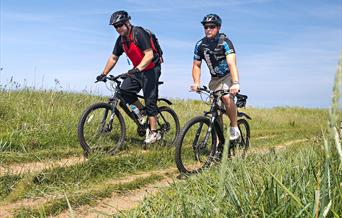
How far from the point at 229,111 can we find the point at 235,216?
5.43 m

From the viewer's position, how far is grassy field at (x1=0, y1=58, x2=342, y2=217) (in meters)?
2.55

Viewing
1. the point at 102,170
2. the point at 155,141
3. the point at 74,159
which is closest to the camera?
the point at 102,170

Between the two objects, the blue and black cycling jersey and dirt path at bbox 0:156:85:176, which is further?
the blue and black cycling jersey

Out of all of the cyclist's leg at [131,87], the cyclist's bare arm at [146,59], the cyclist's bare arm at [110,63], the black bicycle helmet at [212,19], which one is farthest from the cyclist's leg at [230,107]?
the cyclist's bare arm at [110,63]

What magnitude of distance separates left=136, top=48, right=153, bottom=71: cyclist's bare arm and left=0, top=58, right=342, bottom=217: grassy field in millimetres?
1812

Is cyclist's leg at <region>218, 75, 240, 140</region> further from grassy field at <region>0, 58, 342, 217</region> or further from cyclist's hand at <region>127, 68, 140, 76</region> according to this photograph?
cyclist's hand at <region>127, 68, 140, 76</region>

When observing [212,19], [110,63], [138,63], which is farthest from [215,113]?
[110,63]

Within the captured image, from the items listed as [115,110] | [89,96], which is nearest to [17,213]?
[115,110]

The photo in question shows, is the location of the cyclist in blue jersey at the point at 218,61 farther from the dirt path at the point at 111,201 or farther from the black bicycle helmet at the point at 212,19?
the dirt path at the point at 111,201

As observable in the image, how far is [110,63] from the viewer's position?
9422 mm

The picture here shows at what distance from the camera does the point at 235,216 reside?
2.49 m

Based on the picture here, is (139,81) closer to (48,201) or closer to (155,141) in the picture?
(155,141)

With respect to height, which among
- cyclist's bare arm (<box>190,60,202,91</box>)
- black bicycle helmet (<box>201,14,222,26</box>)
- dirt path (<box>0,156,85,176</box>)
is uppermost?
black bicycle helmet (<box>201,14,222,26</box>)

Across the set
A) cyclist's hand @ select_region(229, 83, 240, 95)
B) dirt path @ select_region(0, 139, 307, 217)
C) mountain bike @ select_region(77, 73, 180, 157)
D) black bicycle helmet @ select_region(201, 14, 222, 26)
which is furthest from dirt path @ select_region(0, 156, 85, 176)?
black bicycle helmet @ select_region(201, 14, 222, 26)
